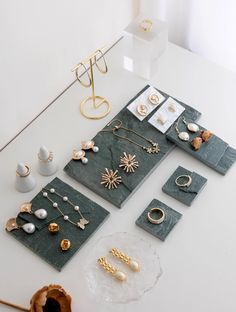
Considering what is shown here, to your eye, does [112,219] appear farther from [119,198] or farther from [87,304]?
[87,304]

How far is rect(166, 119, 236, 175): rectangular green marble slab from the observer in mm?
1391

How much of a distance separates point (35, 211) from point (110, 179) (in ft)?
0.69

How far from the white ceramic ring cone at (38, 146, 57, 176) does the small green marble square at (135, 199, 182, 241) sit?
27 centimetres

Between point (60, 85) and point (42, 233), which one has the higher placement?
point (60, 85)

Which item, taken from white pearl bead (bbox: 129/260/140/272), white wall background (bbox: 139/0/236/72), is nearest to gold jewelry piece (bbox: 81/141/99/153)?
white pearl bead (bbox: 129/260/140/272)

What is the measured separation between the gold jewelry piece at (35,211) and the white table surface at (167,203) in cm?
3

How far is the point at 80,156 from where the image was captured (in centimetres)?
139

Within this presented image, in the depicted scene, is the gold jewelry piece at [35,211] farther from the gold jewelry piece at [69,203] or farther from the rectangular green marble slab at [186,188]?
the rectangular green marble slab at [186,188]

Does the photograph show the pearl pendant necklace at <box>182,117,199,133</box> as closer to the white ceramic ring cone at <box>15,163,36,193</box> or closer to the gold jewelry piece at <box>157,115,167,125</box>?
the gold jewelry piece at <box>157,115,167,125</box>

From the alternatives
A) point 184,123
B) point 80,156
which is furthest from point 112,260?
point 184,123

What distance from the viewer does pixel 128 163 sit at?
139 cm

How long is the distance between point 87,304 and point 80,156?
0.40 meters

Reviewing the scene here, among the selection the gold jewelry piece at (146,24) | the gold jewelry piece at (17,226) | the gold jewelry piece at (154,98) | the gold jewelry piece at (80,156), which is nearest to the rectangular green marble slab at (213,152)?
the gold jewelry piece at (154,98)

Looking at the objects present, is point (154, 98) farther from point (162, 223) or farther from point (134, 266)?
point (134, 266)
